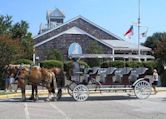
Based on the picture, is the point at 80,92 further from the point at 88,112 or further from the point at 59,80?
the point at 88,112

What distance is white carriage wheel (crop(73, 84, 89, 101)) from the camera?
2256 cm

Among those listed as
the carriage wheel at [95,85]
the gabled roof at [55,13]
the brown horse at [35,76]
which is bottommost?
the carriage wheel at [95,85]

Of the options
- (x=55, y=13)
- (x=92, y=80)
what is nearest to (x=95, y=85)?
(x=92, y=80)

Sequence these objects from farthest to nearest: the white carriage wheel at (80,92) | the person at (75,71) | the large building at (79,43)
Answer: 1. the large building at (79,43)
2. the person at (75,71)
3. the white carriage wheel at (80,92)

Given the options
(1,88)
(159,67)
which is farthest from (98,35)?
(1,88)

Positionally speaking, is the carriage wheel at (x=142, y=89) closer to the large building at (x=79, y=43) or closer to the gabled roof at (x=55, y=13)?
the large building at (x=79, y=43)

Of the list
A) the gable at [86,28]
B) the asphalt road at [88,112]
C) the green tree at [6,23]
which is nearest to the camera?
the asphalt road at [88,112]

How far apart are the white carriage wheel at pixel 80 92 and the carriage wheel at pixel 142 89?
2709mm

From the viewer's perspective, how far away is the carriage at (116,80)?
76.2 ft

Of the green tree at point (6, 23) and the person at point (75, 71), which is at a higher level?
the green tree at point (6, 23)

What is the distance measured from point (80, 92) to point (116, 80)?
2389mm

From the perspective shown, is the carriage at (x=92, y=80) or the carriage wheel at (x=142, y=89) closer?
the carriage at (x=92, y=80)

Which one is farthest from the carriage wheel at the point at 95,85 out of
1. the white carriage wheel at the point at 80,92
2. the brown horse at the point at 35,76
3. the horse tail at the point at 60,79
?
the brown horse at the point at 35,76

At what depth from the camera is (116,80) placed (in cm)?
2405
